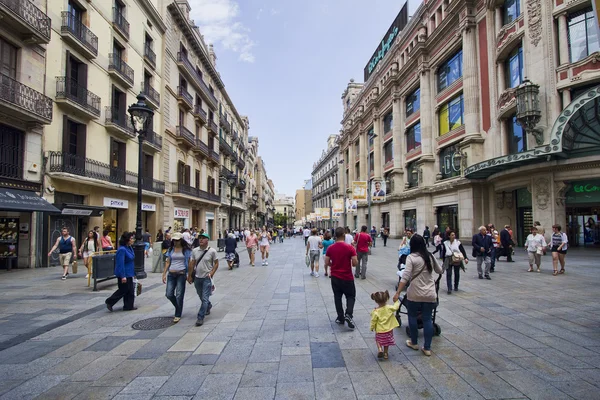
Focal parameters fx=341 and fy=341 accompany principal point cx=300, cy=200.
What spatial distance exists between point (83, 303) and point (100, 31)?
16.4m

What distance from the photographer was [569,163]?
1627cm

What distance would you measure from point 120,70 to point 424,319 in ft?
69.0

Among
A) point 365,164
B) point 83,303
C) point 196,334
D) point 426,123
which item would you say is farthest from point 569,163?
point 365,164

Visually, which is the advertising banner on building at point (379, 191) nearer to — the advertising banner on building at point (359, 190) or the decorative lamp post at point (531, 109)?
the advertising banner on building at point (359, 190)

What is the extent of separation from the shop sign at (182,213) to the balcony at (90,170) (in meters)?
5.31

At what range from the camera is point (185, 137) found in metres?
27.9

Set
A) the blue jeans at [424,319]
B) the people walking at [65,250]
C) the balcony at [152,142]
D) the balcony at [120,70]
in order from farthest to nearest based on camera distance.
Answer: the balcony at [152,142]
the balcony at [120,70]
the people walking at [65,250]
the blue jeans at [424,319]

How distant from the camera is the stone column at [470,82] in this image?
23.1 metres

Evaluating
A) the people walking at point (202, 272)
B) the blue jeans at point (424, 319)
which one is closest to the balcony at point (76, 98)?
the people walking at point (202, 272)

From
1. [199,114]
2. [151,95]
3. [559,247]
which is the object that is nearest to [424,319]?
[559,247]

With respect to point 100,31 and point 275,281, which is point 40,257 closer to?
point 275,281

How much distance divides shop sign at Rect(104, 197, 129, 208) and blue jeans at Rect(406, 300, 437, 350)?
60.0ft

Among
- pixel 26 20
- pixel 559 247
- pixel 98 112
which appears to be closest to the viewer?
pixel 559 247

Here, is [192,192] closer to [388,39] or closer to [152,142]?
[152,142]
